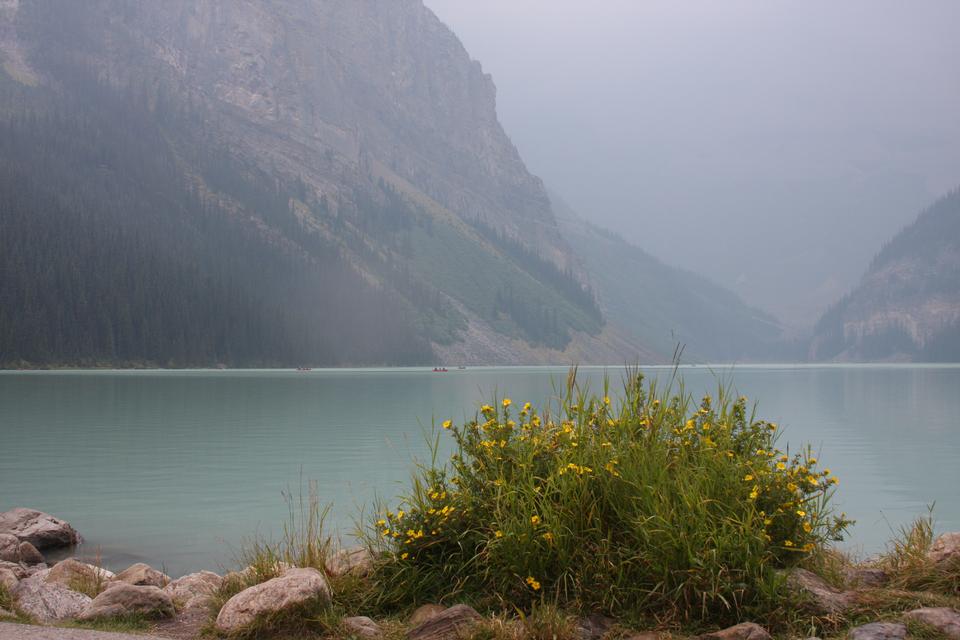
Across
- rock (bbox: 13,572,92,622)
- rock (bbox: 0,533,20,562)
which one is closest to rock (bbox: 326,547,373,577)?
rock (bbox: 13,572,92,622)

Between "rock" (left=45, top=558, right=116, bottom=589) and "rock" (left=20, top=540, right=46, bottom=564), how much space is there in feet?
14.2

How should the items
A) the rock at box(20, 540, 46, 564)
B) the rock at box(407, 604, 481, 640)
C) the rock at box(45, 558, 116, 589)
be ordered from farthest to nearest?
the rock at box(20, 540, 46, 564) → the rock at box(45, 558, 116, 589) → the rock at box(407, 604, 481, 640)

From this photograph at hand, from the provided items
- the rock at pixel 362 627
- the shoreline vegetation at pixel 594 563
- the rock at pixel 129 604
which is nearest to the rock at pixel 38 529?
the shoreline vegetation at pixel 594 563

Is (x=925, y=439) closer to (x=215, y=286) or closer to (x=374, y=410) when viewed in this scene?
(x=374, y=410)

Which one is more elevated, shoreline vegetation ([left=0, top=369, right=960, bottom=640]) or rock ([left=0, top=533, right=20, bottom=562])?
shoreline vegetation ([left=0, top=369, right=960, bottom=640])

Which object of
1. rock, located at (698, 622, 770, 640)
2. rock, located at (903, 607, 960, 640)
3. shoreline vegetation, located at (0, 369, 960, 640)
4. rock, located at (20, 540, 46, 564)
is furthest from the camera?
rock, located at (20, 540, 46, 564)

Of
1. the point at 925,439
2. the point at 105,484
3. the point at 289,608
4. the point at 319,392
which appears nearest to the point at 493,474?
the point at 289,608

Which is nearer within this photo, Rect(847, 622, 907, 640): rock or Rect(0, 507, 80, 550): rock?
Rect(847, 622, 907, 640): rock

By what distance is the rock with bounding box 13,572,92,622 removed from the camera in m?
9.41

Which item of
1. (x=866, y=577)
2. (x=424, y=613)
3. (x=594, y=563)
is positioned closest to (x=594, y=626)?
(x=594, y=563)

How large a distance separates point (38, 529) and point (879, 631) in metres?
17.1

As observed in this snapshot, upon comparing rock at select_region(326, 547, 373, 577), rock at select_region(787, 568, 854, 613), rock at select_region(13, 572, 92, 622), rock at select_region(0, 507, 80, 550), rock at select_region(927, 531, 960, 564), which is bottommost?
rock at select_region(0, 507, 80, 550)

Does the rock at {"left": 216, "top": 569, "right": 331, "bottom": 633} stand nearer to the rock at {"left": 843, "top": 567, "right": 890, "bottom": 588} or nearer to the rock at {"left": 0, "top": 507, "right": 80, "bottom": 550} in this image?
the rock at {"left": 843, "top": 567, "right": 890, "bottom": 588}

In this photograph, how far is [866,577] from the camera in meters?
8.96
